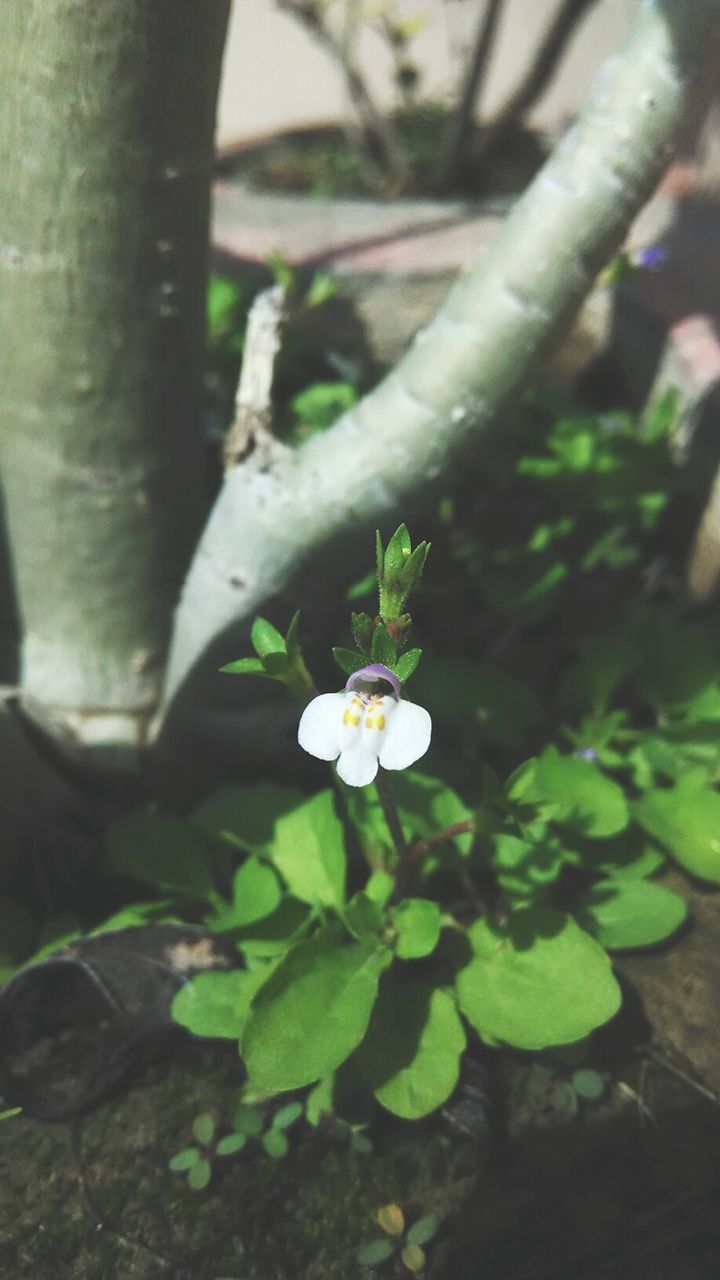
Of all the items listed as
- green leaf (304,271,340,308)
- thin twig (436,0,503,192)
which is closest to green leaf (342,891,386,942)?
green leaf (304,271,340,308)

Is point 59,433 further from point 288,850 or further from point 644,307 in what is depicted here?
point 644,307

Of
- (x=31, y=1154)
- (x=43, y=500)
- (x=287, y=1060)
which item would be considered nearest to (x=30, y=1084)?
(x=31, y=1154)

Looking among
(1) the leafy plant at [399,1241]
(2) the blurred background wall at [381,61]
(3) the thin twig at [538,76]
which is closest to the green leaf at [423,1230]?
(1) the leafy plant at [399,1241]

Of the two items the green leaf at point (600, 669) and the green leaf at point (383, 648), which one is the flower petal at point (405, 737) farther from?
the green leaf at point (600, 669)

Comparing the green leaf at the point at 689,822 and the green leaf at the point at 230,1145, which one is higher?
the green leaf at the point at 689,822

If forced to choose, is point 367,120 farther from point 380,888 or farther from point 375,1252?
point 375,1252

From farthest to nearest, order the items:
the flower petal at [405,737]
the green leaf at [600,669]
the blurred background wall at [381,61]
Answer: the blurred background wall at [381,61], the green leaf at [600,669], the flower petal at [405,737]
